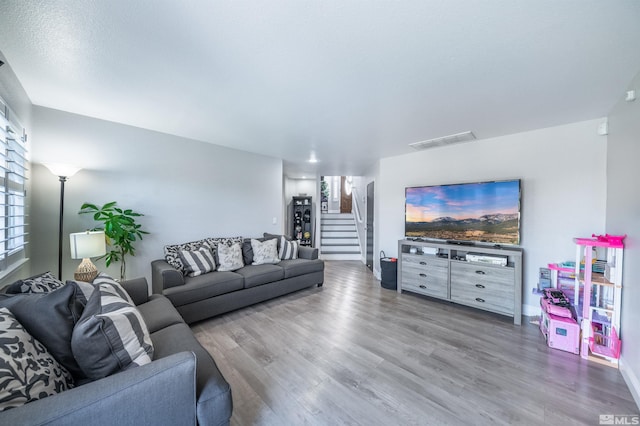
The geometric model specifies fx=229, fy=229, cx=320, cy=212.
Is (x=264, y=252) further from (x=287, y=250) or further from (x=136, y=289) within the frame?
(x=136, y=289)

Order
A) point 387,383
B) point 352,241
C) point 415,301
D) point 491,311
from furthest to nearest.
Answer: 1. point 352,241
2. point 415,301
3. point 491,311
4. point 387,383

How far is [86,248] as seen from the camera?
2.18 meters

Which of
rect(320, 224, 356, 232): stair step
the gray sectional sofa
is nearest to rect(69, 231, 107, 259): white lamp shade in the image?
the gray sectional sofa

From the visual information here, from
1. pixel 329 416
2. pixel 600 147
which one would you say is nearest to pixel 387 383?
pixel 329 416

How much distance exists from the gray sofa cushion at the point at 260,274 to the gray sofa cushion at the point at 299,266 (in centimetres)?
11

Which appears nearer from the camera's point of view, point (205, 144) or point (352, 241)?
point (205, 144)

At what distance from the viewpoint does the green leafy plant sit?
2.55 m

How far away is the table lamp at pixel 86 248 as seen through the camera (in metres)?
2.14

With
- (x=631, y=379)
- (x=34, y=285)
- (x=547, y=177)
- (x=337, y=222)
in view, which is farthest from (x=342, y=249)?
(x=34, y=285)

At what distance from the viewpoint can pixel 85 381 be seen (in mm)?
1085

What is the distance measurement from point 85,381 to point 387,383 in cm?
181

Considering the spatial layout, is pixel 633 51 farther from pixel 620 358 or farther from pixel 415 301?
pixel 415 301

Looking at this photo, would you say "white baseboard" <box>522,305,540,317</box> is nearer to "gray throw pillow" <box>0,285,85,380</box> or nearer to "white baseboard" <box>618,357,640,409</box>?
"white baseboard" <box>618,357,640,409</box>

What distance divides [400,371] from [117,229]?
319 cm
